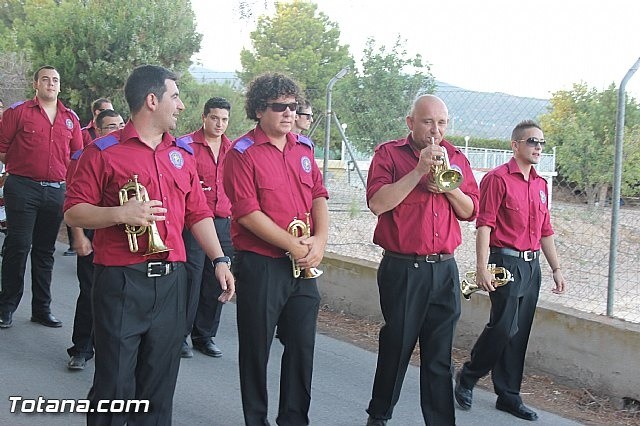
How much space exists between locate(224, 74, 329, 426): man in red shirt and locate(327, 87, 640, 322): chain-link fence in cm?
274

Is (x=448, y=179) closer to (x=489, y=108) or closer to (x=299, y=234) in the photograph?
(x=299, y=234)

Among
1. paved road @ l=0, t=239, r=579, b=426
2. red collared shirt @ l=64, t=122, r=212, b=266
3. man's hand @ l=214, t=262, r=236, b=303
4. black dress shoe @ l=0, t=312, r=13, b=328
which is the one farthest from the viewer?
black dress shoe @ l=0, t=312, r=13, b=328

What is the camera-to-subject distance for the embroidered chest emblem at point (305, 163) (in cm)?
484

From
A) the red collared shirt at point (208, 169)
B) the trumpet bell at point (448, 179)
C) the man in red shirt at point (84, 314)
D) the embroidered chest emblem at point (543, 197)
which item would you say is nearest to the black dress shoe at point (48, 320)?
the man in red shirt at point (84, 314)

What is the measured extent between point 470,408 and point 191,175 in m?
2.84

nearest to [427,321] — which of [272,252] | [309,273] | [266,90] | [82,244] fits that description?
[309,273]

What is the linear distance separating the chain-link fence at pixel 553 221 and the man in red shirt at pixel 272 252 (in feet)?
8.98

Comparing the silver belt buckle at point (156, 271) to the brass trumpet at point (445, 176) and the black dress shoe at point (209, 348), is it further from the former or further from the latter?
the black dress shoe at point (209, 348)

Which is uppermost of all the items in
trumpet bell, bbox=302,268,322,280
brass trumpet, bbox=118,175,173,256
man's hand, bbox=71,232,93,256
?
brass trumpet, bbox=118,175,173,256

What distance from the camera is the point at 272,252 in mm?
4656

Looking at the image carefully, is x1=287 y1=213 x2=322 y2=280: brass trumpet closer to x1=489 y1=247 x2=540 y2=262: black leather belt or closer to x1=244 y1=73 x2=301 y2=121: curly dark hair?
x1=244 y1=73 x2=301 y2=121: curly dark hair

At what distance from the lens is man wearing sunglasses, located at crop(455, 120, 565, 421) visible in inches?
218

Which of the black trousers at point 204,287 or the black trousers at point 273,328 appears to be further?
the black trousers at point 204,287

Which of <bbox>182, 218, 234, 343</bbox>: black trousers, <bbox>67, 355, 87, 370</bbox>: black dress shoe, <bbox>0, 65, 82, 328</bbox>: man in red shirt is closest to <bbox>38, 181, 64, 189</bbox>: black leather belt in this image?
<bbox>0, 65, 82, 328</bbox>: man in red shirt
